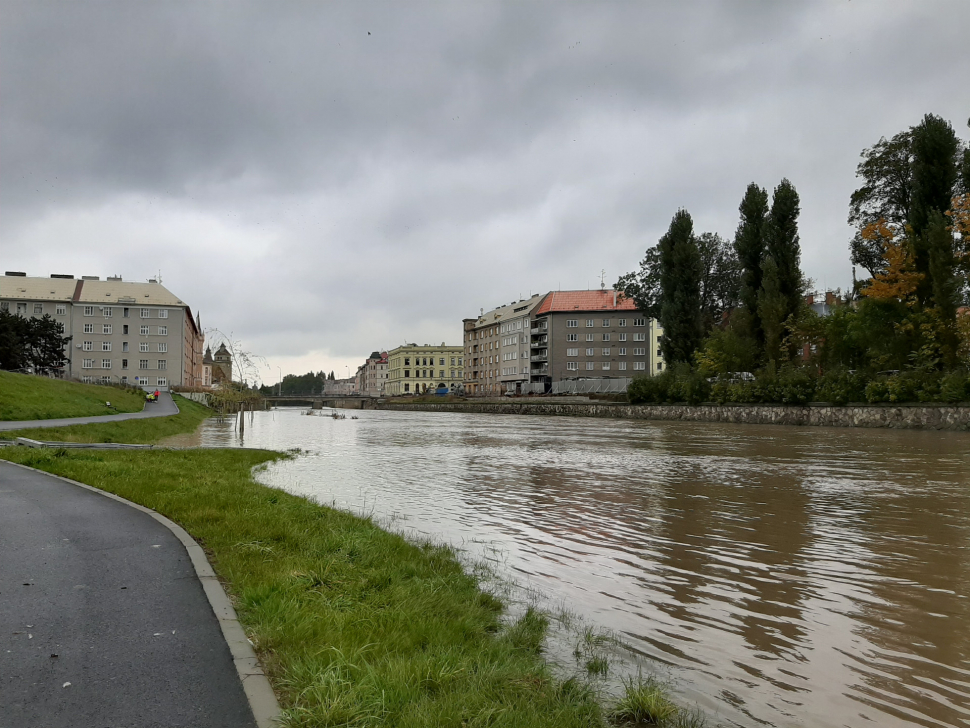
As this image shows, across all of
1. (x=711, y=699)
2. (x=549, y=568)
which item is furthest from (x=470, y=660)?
(x=549, y=568)

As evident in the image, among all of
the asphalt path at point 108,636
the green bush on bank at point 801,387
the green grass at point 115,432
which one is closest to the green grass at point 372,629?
the asphalt path at point 108,636

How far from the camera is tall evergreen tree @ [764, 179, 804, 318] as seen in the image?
5169cm

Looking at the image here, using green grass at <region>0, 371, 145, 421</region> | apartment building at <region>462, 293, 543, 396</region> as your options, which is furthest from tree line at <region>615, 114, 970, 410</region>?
apartment building at <region>462, 293, 543, 396</region>

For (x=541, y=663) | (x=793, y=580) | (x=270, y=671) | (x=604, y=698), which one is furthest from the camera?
(x=793, y=580)

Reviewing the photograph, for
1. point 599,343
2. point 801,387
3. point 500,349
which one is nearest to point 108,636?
point 801,387

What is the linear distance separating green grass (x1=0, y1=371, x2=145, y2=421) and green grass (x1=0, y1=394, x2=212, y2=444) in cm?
317

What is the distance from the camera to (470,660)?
181 inches

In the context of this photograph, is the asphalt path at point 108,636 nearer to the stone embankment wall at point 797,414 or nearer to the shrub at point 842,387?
the stone embankment wall at point 797,414

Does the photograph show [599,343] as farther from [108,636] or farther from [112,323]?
[108,636]

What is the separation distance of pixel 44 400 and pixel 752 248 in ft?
164

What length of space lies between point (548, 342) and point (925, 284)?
275 ft

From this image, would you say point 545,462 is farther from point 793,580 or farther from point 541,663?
point 541,663

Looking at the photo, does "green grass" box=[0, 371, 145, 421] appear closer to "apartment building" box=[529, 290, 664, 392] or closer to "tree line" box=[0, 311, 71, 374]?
"tree line" box=[0, 311, 71, 374]

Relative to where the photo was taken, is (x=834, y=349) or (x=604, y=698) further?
(x=834, y=349)
